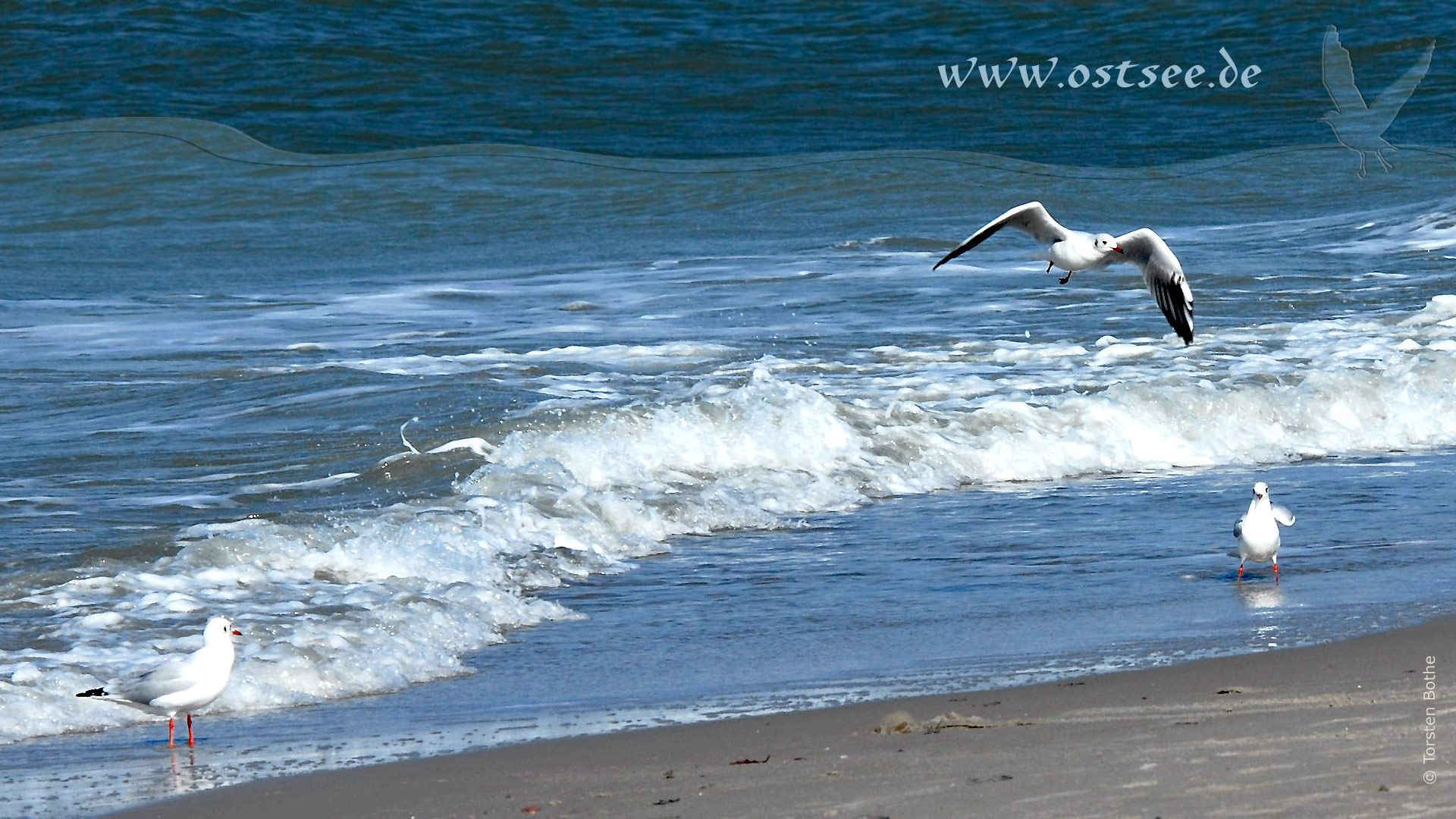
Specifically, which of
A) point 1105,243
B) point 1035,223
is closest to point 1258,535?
point 1105,243

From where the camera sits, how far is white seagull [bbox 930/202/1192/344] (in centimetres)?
776

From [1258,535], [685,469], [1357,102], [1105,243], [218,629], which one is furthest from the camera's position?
[1357,102]

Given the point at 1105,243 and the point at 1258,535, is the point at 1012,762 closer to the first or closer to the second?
the point at 1258,535

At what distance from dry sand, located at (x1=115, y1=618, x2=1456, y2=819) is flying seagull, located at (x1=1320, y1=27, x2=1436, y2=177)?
848 inches

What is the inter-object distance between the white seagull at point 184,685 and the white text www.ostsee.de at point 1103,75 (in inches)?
1027

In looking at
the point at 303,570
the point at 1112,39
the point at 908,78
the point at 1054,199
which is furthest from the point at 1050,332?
the point at 1112,39

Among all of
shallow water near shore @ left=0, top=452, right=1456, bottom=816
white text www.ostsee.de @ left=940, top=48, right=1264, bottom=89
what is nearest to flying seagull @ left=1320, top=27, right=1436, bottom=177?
white text www.ostsee.de @ left=940, top=48, right=1264, bottom=89

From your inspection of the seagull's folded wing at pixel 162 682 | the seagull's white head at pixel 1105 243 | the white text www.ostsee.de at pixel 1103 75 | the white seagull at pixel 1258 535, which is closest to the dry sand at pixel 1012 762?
the seagull's folded wing at pixel 162 682

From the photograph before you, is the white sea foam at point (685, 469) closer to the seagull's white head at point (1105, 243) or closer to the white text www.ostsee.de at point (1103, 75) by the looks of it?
the seagull's white head at point (1105, 243)

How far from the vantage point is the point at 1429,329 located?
37.9 feet

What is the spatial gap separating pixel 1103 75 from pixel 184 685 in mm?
27170

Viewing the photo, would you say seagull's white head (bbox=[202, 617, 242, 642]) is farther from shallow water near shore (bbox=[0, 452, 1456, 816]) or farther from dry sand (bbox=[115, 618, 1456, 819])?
dry sand (bbox=[115, 618, 1456, 819])

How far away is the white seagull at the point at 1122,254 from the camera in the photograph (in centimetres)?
776
